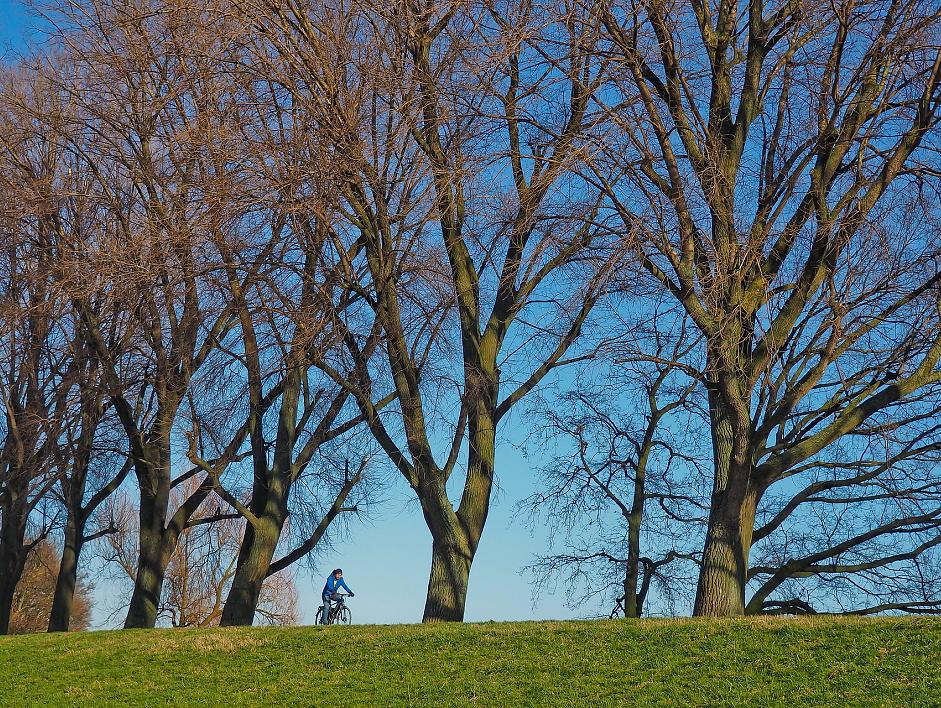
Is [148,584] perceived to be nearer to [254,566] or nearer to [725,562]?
[254,566]

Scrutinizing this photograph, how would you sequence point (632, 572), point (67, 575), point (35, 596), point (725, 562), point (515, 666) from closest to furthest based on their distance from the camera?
point (515, 666), point (725, 562), point (632, 572), point (67, 575), point (35, 596)

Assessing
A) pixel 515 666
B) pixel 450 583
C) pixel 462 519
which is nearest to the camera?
pixel 515 666

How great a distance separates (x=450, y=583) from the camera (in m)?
15.4

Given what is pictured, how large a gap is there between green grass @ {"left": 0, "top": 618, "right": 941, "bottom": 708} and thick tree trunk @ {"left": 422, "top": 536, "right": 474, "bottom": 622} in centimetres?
120

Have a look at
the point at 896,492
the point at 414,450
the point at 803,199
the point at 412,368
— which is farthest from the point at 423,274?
the point at 896,492

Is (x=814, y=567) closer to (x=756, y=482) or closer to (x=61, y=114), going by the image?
(x=756, y=482)

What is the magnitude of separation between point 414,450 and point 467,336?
221 cm

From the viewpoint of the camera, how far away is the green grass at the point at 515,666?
403 inches

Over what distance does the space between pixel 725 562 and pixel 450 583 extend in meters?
4.01

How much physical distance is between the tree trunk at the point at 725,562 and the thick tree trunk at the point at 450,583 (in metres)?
3.49

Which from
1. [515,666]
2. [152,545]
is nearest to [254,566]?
[152,545]

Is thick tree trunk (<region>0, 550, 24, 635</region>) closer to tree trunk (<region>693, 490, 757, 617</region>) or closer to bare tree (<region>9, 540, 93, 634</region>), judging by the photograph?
bare tree (<region>9, 540, 93, 634</region>)

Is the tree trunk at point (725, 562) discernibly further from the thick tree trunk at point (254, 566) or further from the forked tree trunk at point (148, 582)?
the forked tree trunk at point (148, 582)

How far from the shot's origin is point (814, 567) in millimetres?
18078
